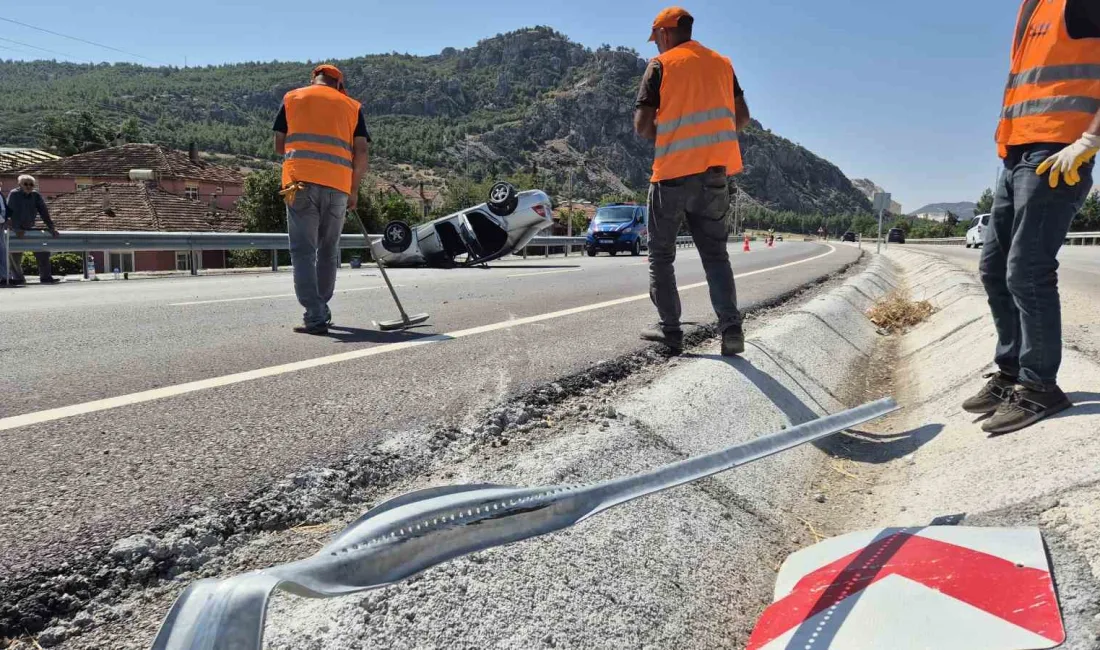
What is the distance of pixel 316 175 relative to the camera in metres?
5.16

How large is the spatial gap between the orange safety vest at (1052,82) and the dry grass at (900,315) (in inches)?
188

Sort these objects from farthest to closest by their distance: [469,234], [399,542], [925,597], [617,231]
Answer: [617,231] < [469,234] < [925,597] < [399,542]

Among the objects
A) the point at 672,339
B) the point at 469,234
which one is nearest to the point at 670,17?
the point at 672,339

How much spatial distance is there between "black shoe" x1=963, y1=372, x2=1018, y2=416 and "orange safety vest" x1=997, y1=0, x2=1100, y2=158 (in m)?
0.98

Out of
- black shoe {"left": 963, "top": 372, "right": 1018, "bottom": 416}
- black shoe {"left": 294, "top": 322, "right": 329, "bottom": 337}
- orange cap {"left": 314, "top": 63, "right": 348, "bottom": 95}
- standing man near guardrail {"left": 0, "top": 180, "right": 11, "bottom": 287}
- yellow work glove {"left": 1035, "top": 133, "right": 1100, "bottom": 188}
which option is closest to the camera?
yellow work glove {"left": 1035, "top": 133, "right": 1100, "bottom": 188}

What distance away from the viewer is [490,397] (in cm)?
329

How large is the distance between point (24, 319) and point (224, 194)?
68.1 m

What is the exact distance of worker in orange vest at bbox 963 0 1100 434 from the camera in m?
2.54

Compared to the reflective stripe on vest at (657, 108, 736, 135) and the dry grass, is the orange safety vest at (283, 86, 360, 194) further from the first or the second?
the dry grass

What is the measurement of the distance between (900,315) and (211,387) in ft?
21.6

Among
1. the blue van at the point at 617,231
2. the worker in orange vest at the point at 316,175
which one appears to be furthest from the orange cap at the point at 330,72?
the blue van at the point at 617,231

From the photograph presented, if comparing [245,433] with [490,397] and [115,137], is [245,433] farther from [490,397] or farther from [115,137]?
[115,137]

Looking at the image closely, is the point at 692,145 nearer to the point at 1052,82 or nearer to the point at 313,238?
the point at 1052,82

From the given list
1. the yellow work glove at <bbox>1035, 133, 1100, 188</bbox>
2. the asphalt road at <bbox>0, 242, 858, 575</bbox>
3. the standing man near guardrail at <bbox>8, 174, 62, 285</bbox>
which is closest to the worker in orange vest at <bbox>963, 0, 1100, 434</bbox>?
the yellow work glove at <bbox>1035, 133, 1100, 188</bbox>
